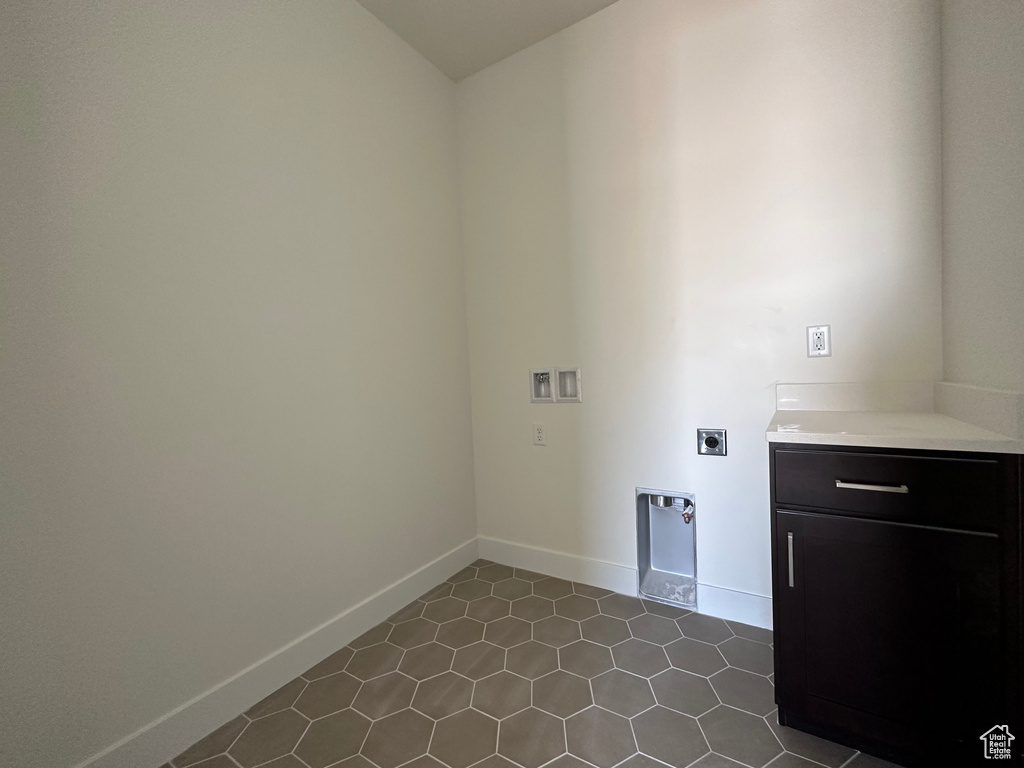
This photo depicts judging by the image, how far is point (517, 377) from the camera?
8.13 ft

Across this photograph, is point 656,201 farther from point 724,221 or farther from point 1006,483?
point 1006,483

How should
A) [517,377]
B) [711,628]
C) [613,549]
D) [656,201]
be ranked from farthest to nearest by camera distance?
1. [517,377]
2. [613,549]
3. [656,201]
4. [711,628]

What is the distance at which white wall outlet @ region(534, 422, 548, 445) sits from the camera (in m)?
2.39

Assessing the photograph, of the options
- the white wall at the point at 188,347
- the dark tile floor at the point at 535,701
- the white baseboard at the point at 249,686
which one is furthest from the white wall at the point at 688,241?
the white baseboard at the point at 249,686

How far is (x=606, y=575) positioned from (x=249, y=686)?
150 cm

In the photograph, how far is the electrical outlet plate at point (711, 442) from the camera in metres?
1.90

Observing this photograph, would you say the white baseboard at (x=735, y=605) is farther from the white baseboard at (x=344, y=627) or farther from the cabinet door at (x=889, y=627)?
the cabinet door at (x=889, y=627)

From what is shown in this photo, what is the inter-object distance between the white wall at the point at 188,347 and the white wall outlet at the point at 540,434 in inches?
25.4

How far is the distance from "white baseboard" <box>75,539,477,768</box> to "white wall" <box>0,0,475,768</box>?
4 cm

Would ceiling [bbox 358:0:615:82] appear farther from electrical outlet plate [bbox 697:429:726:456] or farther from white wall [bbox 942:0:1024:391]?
electrical outlet plate [bbox 697:429:726:456]

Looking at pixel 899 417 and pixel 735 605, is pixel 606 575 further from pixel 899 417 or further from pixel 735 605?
pixel 899 417

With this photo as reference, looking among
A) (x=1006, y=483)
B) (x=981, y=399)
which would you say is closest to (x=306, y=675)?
(x=1006, y=483)

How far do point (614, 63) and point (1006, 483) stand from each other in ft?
6.79

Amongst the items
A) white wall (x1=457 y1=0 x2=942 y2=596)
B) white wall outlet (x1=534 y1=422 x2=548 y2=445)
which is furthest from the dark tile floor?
white wall outlet (x1=534 y1=422 x2=548 y2=445)
